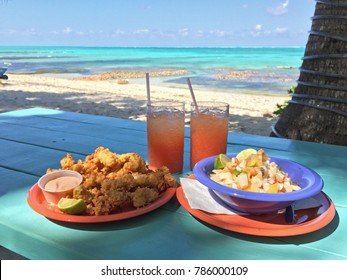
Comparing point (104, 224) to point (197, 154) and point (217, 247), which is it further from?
point (197, 154)

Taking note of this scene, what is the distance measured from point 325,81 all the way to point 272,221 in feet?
5.71

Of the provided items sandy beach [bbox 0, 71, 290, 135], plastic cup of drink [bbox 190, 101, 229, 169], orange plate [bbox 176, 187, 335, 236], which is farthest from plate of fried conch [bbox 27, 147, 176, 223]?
sandy beach [bbox 0, 71, 290, 135]

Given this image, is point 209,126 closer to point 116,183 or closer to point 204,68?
point 116,183

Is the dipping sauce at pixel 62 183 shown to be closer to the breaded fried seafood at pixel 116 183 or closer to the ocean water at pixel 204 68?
the breaded fried seafood at pixel 116 183

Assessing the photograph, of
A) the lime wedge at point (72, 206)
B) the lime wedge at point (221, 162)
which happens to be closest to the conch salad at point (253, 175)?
the lime wedge at point (221, 162)

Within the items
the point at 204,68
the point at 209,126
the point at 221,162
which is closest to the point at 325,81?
the point at 209,126

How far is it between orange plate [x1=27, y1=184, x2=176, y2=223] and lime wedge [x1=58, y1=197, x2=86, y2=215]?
0.01 metres

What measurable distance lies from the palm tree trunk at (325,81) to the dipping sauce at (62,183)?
185cm

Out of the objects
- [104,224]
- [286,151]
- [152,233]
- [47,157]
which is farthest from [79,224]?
[286,151]

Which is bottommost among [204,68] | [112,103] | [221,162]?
[204,68]

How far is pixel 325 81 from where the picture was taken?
2361 mm

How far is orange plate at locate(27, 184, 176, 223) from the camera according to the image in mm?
900

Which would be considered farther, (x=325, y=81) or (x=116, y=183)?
(x=325, y=81)

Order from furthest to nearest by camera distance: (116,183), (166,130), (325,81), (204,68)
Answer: (204,68) < (325,81) < (166,130) < (116,183)
